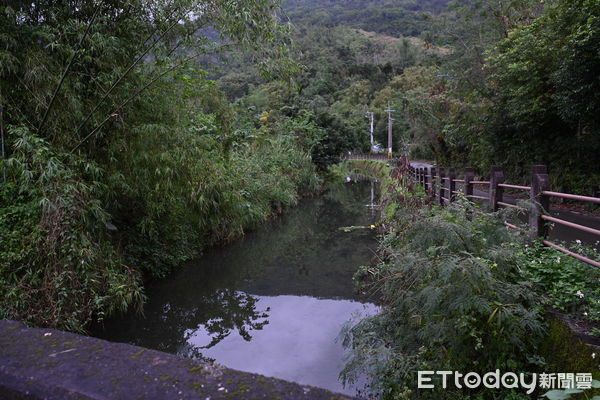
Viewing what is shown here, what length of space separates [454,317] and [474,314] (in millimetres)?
144

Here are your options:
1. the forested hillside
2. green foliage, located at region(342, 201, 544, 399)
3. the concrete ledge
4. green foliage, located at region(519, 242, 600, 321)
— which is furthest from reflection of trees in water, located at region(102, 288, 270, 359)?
the forested hillside

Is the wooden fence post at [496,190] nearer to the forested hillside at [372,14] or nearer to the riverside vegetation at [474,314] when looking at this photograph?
the riverside vegetation at [474,314]

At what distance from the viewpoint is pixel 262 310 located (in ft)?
22.8

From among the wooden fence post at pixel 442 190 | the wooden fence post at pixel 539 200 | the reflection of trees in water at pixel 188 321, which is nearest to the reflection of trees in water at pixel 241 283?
the reflection of trees in water at pixel 188 321

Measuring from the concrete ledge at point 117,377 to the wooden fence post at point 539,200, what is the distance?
13.7 feet

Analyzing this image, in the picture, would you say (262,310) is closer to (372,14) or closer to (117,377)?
(117,377)

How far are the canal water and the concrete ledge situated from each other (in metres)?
3.15

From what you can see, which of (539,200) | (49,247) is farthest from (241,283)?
(539,200)

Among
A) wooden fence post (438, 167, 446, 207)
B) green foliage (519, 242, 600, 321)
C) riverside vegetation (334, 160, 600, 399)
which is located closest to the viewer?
riverside vegetation (334, 160, 600, 399)

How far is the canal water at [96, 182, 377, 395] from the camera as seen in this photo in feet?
17.5

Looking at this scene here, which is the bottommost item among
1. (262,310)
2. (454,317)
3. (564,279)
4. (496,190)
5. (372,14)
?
(262,310)

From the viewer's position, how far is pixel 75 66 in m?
6.05

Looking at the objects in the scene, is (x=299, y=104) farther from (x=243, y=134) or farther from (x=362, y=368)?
(x=362, y=368)

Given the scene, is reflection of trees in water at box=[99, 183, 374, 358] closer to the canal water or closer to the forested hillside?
the canal water
